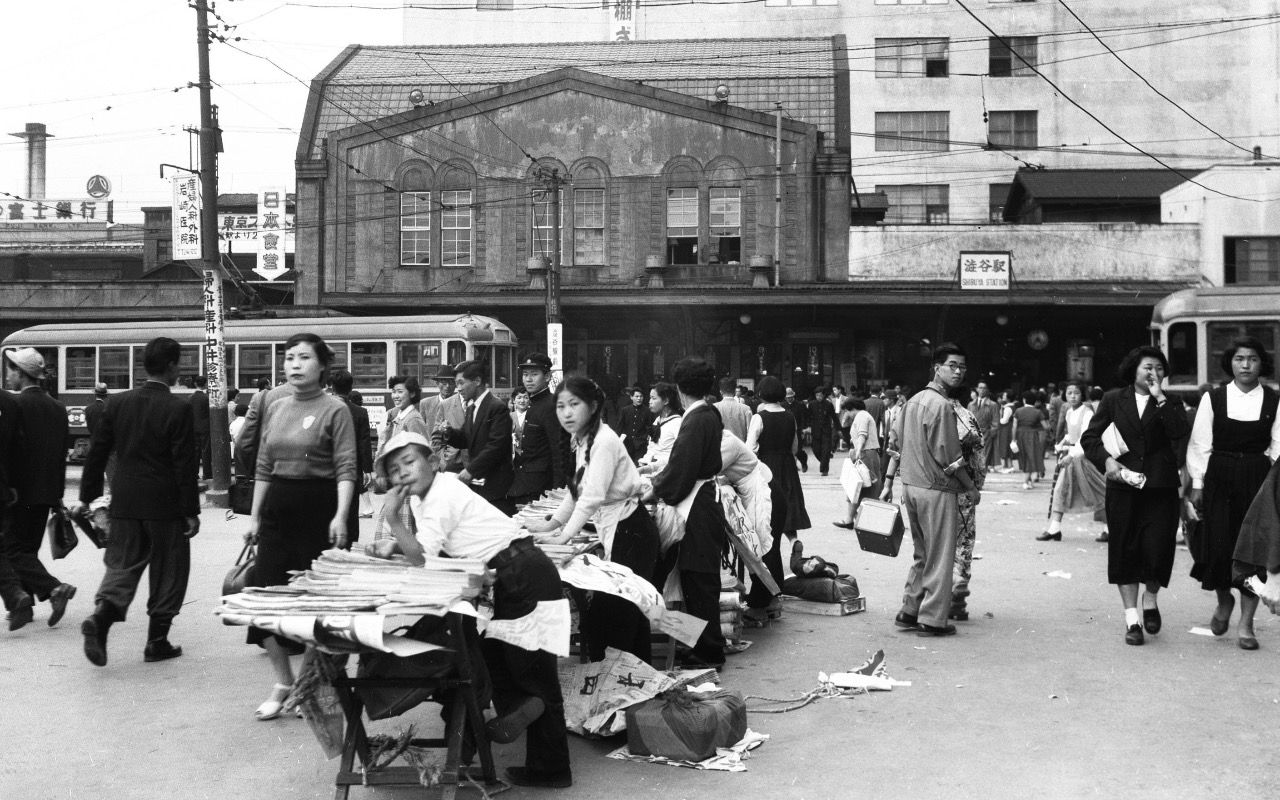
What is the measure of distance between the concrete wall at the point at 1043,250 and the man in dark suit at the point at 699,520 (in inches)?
1138

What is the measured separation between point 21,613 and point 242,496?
199 cm

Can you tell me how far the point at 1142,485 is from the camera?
26.9ft

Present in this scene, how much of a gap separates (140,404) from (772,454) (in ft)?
18.9

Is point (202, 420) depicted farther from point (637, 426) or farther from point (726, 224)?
point (726, 224)

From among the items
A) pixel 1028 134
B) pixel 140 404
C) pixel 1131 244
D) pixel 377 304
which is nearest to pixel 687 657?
pixel 140 404

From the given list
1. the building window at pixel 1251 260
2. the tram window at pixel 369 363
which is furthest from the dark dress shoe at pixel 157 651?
the building window at pixel 1251 260

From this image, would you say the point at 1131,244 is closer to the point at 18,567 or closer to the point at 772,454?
the point at 772,454

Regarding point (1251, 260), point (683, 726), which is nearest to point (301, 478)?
point (683, 726)

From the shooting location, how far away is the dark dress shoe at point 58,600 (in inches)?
350

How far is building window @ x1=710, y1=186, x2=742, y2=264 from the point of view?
36.0 m

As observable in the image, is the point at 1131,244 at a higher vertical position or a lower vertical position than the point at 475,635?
higher

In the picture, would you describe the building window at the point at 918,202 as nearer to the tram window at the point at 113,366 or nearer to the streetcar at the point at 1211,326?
the streetcar at the point at 1211,326

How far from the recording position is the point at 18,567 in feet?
29.5

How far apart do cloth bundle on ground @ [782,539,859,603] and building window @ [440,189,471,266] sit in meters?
28.3
